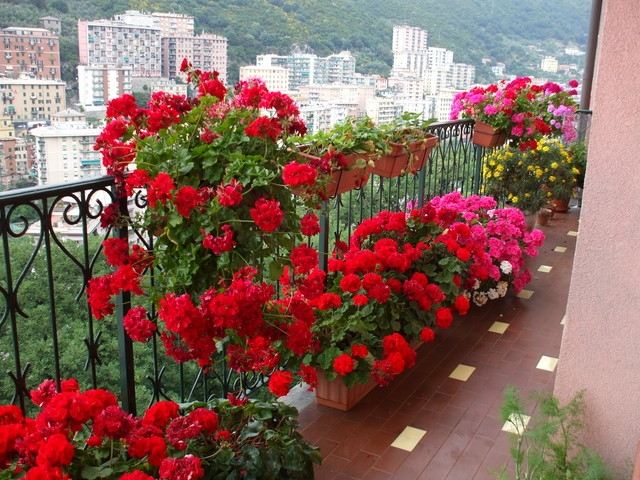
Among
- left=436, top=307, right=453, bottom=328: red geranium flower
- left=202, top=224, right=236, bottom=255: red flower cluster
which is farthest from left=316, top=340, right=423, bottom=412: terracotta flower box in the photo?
left=202, top=224, right=236, bottom=255: red flower cluster

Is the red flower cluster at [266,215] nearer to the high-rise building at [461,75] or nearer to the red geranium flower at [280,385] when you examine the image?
the red geranium flower at [280,385]

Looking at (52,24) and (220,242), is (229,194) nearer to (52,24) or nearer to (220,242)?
(220,242)

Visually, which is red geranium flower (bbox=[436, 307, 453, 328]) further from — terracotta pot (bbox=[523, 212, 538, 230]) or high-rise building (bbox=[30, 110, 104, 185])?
terracotta pot (bbox=[523, 212, 538, 230])

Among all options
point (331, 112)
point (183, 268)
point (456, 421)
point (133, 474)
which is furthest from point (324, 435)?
point (331, 112)

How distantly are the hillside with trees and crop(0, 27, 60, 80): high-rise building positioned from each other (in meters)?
0.06

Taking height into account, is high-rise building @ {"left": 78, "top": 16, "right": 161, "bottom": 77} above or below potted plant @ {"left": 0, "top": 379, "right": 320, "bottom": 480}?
above

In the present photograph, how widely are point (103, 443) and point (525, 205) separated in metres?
4.99

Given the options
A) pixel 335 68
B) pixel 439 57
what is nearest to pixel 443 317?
pixel 335 68

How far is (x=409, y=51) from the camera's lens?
5.99 meters

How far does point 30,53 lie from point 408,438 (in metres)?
2.30

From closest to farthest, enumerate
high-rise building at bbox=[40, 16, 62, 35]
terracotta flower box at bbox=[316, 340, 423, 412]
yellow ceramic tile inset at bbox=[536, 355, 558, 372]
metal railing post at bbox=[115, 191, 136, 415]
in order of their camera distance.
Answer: metal railing post at bbox=[115, 191, 136, 415]
terracotta flower box at bbox=[316, 340, 423, 412]
high-rise building at bbox=[40, 16, 62, 35]
yellow ceramic tile inset at bbox=[536, 355, 558, 372]

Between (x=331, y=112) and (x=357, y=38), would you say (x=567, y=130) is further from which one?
(x=331, y=112)

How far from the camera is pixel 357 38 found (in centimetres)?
539

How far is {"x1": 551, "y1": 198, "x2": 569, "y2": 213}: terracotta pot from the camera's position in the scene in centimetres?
710
